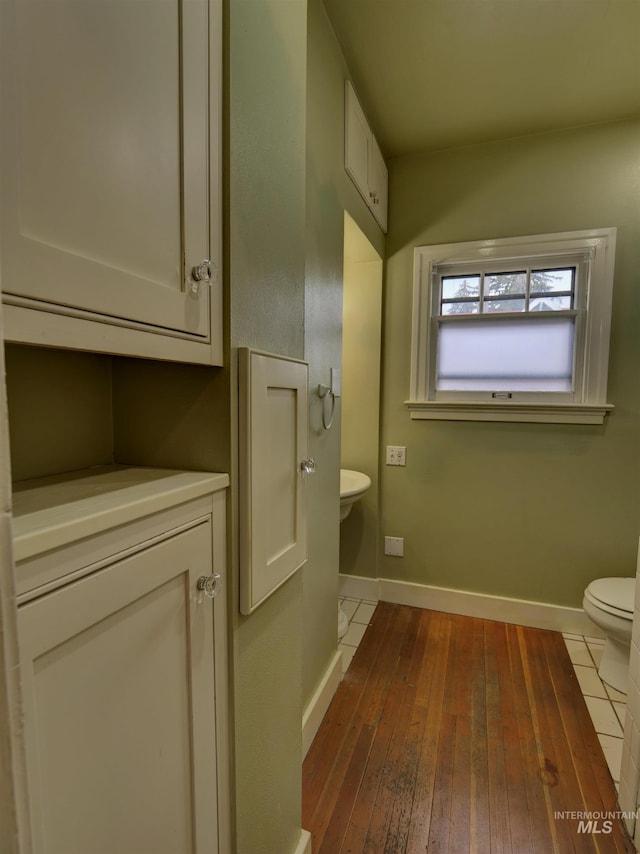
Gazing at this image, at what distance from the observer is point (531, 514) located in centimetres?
227

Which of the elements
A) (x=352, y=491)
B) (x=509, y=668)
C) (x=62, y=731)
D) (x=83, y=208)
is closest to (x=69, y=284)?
(x=83, y=208)

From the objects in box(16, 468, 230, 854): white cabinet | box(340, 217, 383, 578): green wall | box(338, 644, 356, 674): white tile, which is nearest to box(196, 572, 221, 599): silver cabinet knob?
box(16, 468, 230, 854): white cabinet

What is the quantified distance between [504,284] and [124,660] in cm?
237

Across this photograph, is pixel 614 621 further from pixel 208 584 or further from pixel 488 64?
pixel 488 64

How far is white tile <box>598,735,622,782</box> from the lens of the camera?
4.65ft

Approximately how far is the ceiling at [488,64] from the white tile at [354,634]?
2548 millimetres

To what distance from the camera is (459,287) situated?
2.36 m

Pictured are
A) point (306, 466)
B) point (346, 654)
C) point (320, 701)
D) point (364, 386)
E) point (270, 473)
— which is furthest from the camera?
point (364, 386)

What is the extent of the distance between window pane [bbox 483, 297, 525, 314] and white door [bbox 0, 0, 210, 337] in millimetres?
1954

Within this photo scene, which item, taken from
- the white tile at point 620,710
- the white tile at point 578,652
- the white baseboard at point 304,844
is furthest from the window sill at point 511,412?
the white baseboard at point 304,844

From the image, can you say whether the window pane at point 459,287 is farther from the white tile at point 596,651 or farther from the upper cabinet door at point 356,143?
the white tile at point 596,651

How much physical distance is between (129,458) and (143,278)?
38 centimetres

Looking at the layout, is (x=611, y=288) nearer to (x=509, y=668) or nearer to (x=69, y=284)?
(x=509, y=668)

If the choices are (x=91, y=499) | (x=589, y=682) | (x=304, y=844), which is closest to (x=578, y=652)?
(x=589, y=682)
